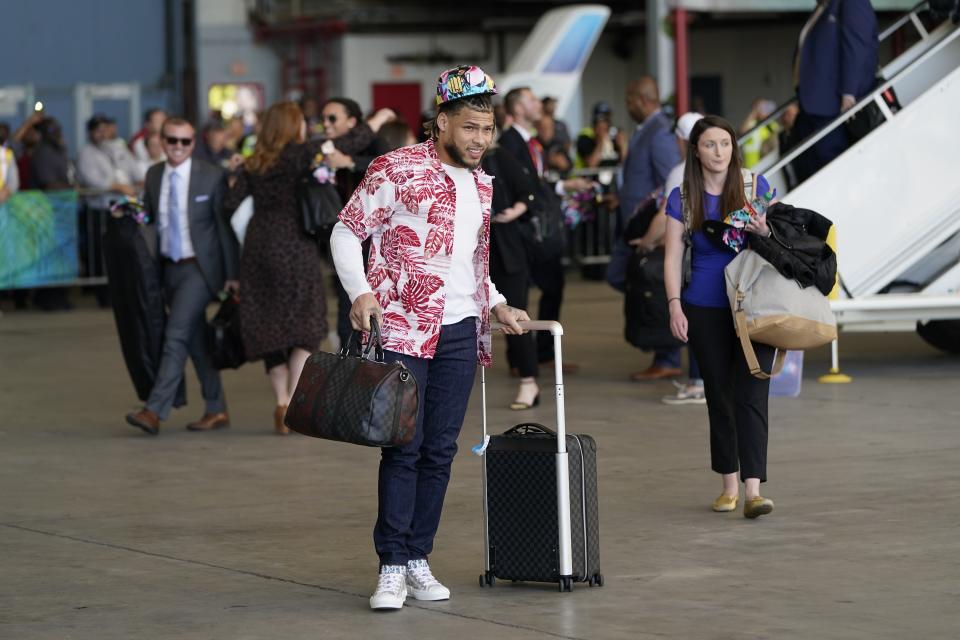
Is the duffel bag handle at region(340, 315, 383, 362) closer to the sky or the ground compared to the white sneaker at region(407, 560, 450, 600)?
closer to the sky

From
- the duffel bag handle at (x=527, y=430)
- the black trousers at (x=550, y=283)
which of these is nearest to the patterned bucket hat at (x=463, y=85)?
the duffel bag handle at (x=527, y=430)

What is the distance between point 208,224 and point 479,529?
12.2 ft

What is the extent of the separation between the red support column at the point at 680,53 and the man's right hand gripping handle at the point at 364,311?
32.6 feet

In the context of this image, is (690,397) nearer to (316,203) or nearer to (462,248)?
(316,203)

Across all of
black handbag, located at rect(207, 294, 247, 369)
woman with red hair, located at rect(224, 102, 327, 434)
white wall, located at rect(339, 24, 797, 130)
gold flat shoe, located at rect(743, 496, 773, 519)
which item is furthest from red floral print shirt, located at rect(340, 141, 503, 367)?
white wall, located at rect(339, 24, 797, 130)

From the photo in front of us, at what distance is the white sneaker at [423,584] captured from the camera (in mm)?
6062

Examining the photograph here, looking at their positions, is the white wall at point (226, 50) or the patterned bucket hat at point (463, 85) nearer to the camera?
the patterned bucket hat at point (463, 85)

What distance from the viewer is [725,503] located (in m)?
7.54

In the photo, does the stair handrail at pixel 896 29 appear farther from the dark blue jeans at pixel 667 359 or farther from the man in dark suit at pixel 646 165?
the dark blue jeans at pixel 667 359

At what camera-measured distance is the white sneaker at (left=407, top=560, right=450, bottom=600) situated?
606 centimetres

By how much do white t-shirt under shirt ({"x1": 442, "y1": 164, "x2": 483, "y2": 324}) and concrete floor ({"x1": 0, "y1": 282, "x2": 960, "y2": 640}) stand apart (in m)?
1.04

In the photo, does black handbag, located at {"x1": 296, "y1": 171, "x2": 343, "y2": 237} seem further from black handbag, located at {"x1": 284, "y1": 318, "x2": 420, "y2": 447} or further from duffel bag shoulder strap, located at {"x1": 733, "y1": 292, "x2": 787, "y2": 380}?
black handbag, located at {"x1": 284, "y1": 318, "x2": 420, "y2": 447}

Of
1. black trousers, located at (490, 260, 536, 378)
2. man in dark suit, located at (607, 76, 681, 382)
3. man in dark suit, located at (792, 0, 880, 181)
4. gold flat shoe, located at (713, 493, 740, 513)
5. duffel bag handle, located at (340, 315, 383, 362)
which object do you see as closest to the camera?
duffel bag handle, located at (340, 315, 383, 362)

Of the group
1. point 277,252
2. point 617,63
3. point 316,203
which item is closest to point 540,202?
point 316,203
